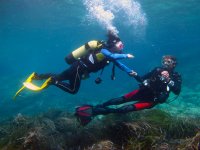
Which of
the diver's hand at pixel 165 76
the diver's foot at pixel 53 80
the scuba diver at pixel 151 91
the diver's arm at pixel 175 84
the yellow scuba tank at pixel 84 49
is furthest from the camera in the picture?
the diver's foot at pixel 53 80

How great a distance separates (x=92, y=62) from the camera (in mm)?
8805

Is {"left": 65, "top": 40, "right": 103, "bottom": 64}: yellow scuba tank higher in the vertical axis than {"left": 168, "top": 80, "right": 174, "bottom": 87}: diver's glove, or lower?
higher

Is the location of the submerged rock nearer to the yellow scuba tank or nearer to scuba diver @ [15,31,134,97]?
scuba diver @ [15,31,134,97]

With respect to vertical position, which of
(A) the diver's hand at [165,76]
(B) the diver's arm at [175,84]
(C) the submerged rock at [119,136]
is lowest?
(C) the submerged rock at [119,136]

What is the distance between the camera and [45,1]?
30.0 m

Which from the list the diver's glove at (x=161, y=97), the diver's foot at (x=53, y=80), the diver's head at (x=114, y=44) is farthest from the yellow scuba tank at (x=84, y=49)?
the diver's glove at (x=161, y=97)

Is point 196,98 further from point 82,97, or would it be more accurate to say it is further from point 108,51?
point 108,51

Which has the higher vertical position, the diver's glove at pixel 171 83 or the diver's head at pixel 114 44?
the diver's head at pixel 114 44

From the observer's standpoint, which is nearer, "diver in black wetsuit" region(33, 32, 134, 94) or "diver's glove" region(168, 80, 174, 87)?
"diver in black wetsuit" region(33, 32, 134, 94)

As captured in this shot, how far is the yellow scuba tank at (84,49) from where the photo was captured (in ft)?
28.8

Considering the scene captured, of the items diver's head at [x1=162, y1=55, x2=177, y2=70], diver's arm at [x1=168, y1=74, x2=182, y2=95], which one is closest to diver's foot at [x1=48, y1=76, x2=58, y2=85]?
diver's head at [x1=162, y1=55, x2=177, y2=70]

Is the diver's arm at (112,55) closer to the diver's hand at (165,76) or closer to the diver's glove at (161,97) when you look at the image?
the diver's hand at (165,76)

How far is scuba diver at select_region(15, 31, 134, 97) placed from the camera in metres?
8.48

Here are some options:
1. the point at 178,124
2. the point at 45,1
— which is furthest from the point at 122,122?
the point at 45,1
